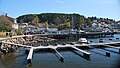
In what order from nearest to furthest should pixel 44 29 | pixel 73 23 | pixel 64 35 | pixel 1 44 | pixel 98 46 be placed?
1. pixel 1 44
2. pixel 98 46
3. pixel 64 35
4. pixel 44 29
5. pixel 73 23

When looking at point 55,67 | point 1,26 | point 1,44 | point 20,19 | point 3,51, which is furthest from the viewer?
point 20,19

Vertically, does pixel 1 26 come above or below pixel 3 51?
above

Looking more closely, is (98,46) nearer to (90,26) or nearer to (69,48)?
(69,48)

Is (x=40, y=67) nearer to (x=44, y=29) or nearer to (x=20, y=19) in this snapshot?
(x=44, y=29)

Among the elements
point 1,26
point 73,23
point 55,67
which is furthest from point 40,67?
point 73,23

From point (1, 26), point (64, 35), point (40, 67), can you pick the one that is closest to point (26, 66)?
point (40, 67)

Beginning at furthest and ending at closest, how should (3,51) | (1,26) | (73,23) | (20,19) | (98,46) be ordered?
1. (20,19)
2. (73,23)
3. (1,26)
4. (98,46)
5. (3,51)

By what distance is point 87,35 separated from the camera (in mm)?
32594

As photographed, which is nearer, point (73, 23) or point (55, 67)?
point (55, 67)

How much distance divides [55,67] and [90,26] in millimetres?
43453

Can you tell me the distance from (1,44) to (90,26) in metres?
38.0

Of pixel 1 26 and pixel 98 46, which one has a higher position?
pixel 1 26

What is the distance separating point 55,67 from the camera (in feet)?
28.5

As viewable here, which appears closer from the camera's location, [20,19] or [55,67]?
[55,67]
